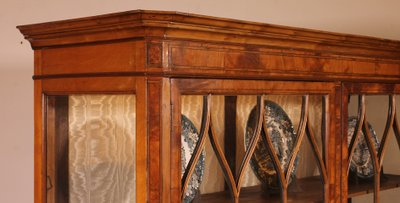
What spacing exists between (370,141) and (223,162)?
1.56ft

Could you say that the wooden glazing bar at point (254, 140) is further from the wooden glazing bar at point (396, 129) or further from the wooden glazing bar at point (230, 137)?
the wooden glazing bar at point (396, 129)

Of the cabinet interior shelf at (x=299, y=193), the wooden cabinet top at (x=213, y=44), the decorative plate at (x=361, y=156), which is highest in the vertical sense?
the wooden cabinet top at (x=213, y=44)

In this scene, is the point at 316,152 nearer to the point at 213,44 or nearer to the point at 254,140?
the point at 254,140

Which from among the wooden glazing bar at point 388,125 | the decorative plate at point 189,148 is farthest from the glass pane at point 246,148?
the wooden glazing bar at point 388,125

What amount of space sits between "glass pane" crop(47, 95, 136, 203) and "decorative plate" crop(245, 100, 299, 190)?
0.76 feet

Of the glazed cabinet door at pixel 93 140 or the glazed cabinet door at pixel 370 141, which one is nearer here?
the glazed cabinet door at pixel 93 140

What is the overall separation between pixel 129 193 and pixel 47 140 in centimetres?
21

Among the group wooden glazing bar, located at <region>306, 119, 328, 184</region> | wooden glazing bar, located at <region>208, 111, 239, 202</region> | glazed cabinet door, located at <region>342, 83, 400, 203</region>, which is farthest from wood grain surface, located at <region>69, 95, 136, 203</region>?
glazed cabinet door, located at <region>342, 83, 400, 203</region>

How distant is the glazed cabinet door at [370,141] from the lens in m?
1.39

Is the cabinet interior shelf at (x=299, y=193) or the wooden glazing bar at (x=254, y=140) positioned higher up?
the wooden glazing bar at (x=254, y=140)

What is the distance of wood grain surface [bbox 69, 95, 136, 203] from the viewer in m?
1.04

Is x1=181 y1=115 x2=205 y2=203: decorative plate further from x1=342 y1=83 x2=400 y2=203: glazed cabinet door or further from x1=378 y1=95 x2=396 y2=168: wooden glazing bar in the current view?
x1=378 y1=95 x2=396 y2=168: wooden glazing bar

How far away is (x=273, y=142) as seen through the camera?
3.96 feet

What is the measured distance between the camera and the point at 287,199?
4.07 feet
